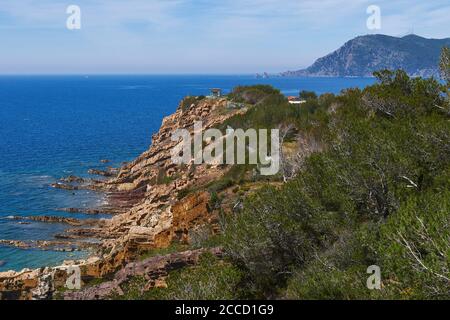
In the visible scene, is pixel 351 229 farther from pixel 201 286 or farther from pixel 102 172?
pixel 102 172

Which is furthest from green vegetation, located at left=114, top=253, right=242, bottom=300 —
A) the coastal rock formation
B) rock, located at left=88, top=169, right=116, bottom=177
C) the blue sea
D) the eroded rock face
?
rock, located at left=88, top=169, right=116, bottom=177

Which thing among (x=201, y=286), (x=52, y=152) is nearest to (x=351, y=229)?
(x=201, y=286)

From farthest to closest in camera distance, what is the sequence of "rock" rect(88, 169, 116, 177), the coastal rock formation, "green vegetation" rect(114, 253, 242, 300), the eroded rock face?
"rock" rect(88, 169, 116, 177), the eroded rock face, the coastal rock formation, "green vegetation" rect(114, 253, 242, 300)

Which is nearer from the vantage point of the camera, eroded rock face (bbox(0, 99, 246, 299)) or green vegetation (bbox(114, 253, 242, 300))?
green vegetation (bbox(114, 253, 242, 300))

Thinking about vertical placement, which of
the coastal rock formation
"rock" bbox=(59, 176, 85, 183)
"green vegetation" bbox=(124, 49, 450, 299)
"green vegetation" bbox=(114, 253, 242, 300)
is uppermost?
"green vegetation" bbox=(124, 49, 450, 299)

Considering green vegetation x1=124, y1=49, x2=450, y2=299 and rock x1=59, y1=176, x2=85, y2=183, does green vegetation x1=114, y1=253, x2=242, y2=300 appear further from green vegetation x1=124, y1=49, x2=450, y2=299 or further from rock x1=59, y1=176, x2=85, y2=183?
rock x1=59, y1=176, x2=85, y2=183

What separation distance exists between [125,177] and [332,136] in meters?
42.7

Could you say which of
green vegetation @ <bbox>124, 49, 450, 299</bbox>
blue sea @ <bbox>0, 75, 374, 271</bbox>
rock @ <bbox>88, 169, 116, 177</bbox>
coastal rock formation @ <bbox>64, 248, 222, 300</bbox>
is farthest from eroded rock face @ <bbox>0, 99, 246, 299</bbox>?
green vegetation @ <bbox>124, 49, 450, 299</bbox>

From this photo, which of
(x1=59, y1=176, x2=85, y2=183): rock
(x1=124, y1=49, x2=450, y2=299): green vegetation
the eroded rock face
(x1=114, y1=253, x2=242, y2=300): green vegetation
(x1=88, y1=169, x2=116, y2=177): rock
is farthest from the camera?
(x1=88, y1=169, x2=116, y2=177): rock

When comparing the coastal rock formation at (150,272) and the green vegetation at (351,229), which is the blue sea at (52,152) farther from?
the green vegetation at (351,229)

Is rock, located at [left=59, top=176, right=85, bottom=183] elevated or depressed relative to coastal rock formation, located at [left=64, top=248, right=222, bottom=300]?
depressed
